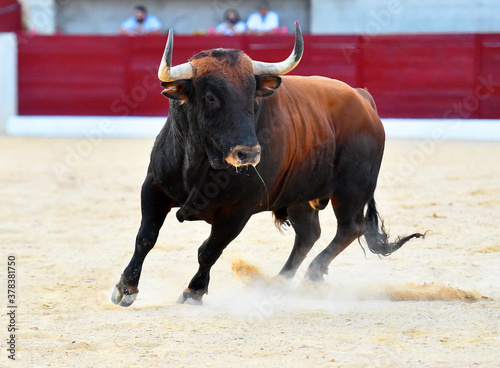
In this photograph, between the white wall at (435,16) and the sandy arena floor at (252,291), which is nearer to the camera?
the sandy arena floor at (252,291)

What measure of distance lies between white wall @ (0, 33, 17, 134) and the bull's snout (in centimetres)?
907

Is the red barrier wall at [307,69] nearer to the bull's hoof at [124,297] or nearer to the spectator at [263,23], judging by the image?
the spectator at [263,23]

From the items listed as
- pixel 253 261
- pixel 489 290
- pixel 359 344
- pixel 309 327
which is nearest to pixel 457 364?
pixel 359 344

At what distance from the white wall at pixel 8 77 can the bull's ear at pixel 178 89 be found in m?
8.77

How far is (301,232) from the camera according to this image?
4062mm

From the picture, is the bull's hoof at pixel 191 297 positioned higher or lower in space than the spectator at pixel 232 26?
lower

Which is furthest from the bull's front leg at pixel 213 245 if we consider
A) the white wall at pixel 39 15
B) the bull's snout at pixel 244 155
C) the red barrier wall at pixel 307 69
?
the white wall at pixel 39 15

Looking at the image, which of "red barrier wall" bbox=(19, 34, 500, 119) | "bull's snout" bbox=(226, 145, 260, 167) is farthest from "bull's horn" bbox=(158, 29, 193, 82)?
"red barrier wall" bbox=(19, 34, 500, 119)

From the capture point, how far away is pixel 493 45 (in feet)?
33.7

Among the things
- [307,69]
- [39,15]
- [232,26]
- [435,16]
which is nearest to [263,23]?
[232,26]

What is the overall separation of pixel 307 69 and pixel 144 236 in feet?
25.4

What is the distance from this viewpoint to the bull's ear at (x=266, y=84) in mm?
3229

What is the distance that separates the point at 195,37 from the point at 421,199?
5.55 meters

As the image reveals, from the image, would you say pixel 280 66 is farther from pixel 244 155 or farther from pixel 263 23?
pixel 263 23
